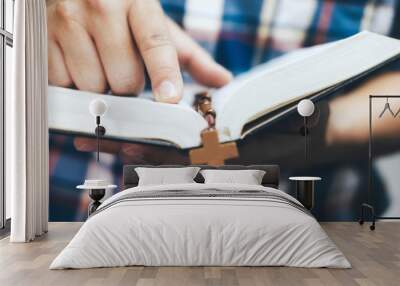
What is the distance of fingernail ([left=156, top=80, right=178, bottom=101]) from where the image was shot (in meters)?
7.46

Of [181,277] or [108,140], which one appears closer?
[181,277]

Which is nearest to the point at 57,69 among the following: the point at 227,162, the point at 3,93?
the point at 3,93

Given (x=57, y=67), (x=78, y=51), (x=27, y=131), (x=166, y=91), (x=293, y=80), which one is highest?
(x=78, y=51)

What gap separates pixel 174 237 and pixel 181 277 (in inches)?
16.9

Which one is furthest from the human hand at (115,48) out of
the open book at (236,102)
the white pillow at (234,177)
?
the white pillow at (234,177)

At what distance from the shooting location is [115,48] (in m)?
7.49

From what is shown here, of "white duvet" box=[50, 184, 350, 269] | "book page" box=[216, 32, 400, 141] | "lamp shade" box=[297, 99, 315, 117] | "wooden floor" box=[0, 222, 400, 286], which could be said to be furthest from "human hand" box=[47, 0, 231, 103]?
"white duvet" box=[50, 184, 350, 269]

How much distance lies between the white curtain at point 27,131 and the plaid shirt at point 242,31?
839 mm

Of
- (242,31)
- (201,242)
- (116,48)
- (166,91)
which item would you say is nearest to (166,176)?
(166,91)

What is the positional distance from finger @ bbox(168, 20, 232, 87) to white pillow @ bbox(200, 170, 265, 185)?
125 cm

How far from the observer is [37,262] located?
193 inches

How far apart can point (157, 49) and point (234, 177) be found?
77.1 inches

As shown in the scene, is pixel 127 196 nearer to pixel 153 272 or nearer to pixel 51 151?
pixel 153 272

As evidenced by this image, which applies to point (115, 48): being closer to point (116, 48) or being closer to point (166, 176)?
point (116, 48)
